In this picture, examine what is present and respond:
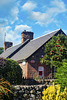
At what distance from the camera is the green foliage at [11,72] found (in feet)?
35.7

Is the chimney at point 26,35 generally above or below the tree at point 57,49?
above

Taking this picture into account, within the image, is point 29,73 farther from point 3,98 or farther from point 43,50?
point 3,98

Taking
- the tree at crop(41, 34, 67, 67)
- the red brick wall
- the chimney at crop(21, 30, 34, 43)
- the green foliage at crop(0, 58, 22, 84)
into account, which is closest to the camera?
the green foliage at crop(0, 58, 22, 84)

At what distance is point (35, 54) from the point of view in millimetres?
23750

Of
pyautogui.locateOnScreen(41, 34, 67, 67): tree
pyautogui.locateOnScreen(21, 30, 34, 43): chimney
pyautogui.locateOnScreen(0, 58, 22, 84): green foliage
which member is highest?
pyautogui.locateOnScreen(21, 30, 34, 43): chimney

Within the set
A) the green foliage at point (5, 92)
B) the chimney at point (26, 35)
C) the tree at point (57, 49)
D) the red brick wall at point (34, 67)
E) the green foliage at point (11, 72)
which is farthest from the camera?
the chimney at point (26, 35)

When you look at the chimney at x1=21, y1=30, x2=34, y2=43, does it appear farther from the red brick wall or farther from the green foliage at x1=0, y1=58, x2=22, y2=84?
the green foliage at x1=0, y1=58, x2=22, y2=84

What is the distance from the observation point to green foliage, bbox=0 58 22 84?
10883mm

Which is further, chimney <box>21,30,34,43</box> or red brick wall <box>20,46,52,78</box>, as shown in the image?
chimney <box>21,30,34,43</box>

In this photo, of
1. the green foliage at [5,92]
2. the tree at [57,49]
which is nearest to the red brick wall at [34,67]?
the tree at [57,49]

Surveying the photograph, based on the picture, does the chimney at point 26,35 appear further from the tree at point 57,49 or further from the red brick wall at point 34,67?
the tree at point 57,49

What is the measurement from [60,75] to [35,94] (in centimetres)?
206

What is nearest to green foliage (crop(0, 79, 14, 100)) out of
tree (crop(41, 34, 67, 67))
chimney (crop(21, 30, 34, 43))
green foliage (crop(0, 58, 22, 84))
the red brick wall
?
green foliage (crop(0, 58, 22, 84))

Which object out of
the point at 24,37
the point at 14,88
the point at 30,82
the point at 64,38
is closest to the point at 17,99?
the point at 14,88
